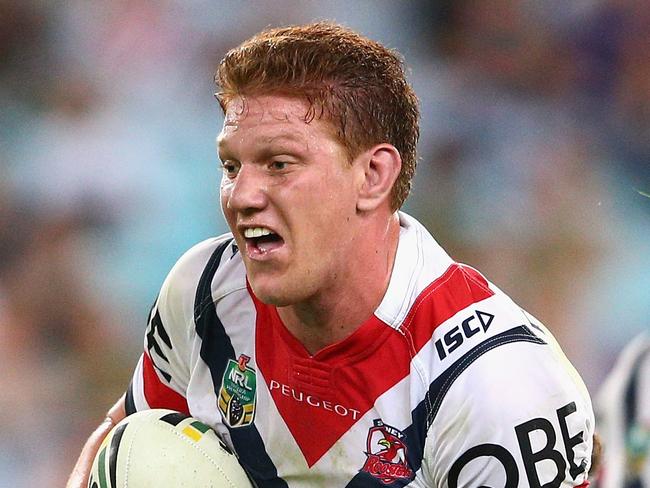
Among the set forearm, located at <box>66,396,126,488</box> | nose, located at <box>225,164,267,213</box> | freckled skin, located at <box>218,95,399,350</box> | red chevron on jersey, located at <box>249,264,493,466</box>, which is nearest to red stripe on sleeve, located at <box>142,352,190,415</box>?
forearm, located at <box>66,396,126,488</box>

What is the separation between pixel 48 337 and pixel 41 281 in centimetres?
23

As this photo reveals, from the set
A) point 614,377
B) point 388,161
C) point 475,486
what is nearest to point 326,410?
point 475,486

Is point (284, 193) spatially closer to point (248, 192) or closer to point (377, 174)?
point (248, 192)

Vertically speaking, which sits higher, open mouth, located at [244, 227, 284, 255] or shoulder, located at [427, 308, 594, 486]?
open mouth, located at [244, 227, 284, 255]

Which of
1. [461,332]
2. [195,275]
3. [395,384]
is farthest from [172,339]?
[461,332]

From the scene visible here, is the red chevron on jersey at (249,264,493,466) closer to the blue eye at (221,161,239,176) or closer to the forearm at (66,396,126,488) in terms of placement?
the blue eye at (221,161,239,176)

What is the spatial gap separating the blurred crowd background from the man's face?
82.4 inches

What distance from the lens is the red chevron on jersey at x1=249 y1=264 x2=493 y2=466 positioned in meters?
2.23

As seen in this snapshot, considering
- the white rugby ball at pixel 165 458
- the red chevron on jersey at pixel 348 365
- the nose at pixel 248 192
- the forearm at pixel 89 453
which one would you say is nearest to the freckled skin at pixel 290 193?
the nose at pixel 248 192

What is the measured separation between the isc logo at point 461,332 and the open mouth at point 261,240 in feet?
1.26

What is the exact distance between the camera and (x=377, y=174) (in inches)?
87.7

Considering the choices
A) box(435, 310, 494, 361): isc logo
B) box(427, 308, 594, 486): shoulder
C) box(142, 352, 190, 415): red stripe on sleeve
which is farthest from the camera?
box(142, 352, 190, 415): red stripe on sleeve

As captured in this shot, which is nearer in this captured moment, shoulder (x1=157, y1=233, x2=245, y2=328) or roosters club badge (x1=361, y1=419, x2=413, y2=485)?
roosters club badge (x1=361, y1=419, x2=413, y2=485)

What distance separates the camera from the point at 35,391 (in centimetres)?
431
